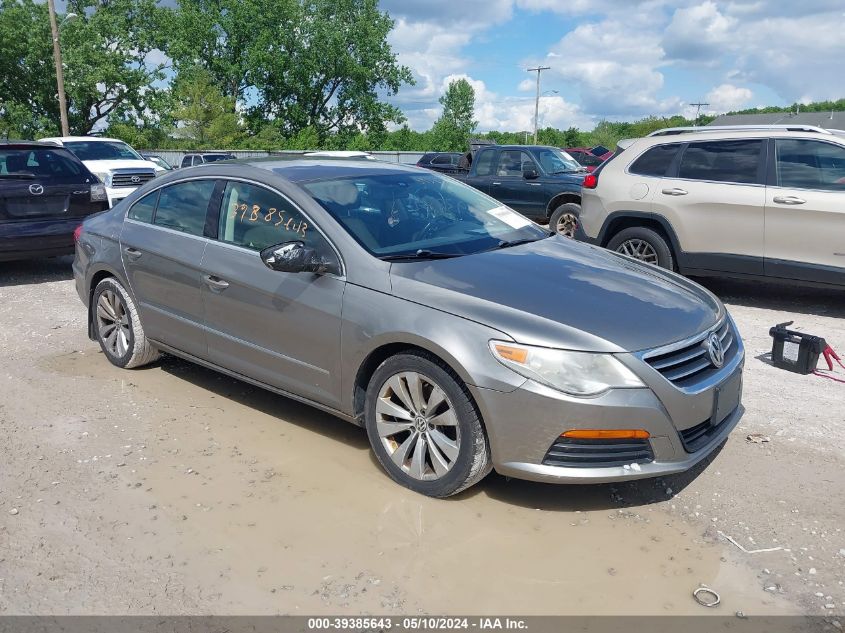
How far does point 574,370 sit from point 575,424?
0.23 meters

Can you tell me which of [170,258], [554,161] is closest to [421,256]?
[170,258]

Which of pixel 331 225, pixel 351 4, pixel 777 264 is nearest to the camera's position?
pixel 331 225

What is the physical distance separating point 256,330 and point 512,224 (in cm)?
176

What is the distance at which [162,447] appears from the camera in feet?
14.2

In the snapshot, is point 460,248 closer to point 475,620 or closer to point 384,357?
point 384,357

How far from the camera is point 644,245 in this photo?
26.1 feet

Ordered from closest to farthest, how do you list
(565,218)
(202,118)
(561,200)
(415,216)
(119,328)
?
(415,216) < (119,328) < (565,218) < (561,200) < (202,118)

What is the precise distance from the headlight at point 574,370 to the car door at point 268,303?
110cm

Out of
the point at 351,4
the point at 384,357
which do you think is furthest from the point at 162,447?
the point at 351,4

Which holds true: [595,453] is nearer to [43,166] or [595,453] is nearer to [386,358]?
[386,358]

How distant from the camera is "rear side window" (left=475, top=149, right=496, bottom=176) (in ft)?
43.5

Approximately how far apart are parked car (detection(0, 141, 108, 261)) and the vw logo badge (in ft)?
24.7

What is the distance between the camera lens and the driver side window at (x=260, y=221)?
4.16 meters

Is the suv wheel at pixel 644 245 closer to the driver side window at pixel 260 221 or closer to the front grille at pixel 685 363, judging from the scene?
the front grille at pixel 685 363
